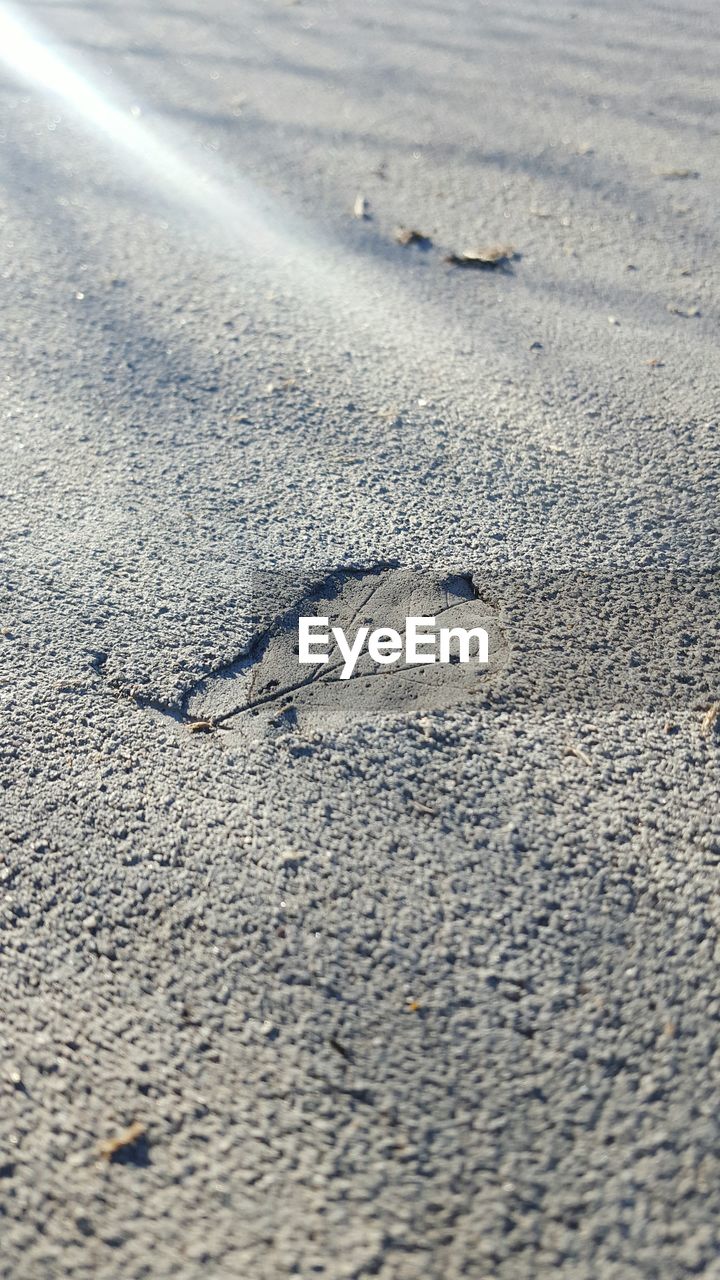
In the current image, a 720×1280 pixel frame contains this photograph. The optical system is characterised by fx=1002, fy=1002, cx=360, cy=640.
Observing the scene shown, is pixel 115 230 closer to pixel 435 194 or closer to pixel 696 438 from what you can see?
pixel 435 194

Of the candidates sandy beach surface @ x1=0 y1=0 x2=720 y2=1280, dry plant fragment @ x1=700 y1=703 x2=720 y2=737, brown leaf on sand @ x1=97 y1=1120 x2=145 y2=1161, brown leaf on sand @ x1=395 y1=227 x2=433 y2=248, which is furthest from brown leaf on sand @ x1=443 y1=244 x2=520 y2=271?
brown leaf on sand @ x1=97 y1=1120 x2=145 y2=1161

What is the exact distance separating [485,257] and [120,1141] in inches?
154

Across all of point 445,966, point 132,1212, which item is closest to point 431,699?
point 445,966

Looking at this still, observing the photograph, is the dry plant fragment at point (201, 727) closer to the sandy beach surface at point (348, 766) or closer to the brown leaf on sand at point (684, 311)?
the sandy beach surface at point (348, 766)

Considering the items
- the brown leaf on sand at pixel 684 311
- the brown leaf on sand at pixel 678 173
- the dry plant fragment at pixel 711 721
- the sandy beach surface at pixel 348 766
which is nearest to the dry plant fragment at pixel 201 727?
the sandy beach surface at pixel 348 766

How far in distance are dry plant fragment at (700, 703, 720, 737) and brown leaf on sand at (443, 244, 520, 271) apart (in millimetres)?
2725

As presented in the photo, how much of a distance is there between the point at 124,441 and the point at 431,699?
1.61m

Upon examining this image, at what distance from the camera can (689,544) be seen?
2941mm

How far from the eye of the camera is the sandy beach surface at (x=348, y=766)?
5.36 ft

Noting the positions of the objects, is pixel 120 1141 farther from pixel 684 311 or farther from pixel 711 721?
pixel 684 311

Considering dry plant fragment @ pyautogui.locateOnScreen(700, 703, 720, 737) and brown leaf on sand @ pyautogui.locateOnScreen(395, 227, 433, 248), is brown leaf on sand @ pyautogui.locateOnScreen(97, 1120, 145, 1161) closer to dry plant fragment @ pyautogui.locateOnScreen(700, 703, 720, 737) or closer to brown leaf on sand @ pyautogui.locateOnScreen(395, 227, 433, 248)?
dry plant fragment @ pyautogui.locateOnScreen(700, 703, 720, 737)

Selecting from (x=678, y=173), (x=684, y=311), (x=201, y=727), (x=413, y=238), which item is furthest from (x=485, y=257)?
(x=201, y=727)

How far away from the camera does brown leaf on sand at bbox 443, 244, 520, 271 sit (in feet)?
14.6

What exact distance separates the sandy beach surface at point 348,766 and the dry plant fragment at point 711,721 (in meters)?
0.03
